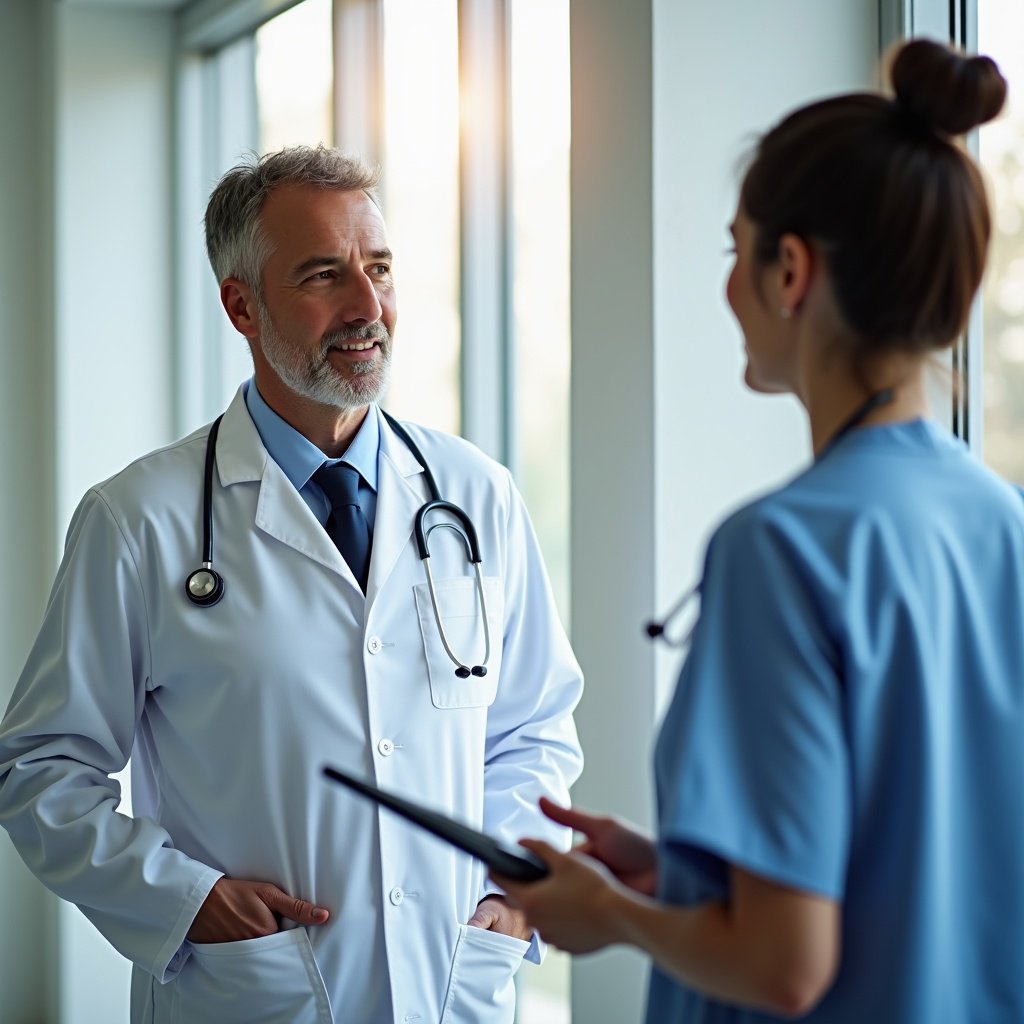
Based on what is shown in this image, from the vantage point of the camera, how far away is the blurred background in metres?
1.75

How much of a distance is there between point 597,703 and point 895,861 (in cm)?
107

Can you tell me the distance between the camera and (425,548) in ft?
5.36

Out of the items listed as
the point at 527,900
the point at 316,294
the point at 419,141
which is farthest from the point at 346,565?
the point at 419,141

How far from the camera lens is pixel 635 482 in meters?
1.77

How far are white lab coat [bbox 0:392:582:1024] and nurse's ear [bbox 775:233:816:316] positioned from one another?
0.86 meters

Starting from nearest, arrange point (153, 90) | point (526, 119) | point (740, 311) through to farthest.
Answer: point (740, 311) < point (526, 119) < point (153, 90)

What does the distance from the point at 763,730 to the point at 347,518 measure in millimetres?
990

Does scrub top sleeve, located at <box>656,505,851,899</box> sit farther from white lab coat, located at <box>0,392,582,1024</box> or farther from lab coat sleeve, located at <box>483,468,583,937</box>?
lab coat sleeve, located at <box>483,468,583,937</box>

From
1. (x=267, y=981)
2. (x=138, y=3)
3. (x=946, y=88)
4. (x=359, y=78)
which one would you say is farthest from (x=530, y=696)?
(x=138, y=3)

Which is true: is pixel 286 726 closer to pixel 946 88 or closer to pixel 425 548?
pixel 425 548

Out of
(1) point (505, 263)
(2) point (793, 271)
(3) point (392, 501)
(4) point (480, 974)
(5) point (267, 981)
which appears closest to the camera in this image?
(2) point (793, 271)

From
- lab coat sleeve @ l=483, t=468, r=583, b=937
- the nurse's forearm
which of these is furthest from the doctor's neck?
the nurse's forearm

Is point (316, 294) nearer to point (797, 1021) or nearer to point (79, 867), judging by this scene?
point (79, 867)

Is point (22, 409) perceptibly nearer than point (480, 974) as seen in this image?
No
